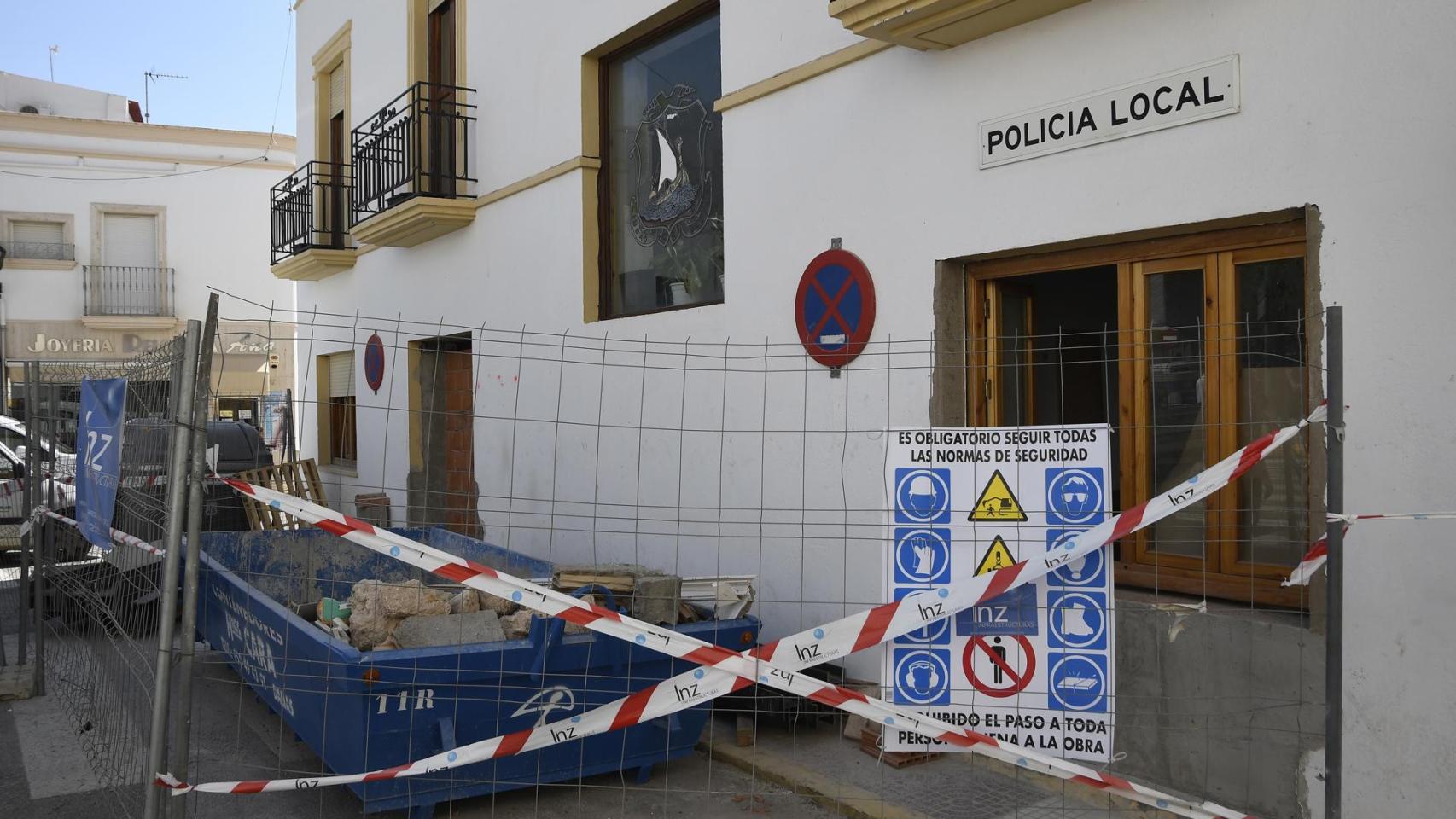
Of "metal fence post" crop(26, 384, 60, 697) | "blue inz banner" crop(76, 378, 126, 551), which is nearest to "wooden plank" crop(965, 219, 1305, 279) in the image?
"blue inz banner" crop(76, 378, 126, 551)

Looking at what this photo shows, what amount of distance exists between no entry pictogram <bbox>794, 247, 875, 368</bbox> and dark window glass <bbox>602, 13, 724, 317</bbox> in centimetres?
117

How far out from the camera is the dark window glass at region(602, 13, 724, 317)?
7.65 metres

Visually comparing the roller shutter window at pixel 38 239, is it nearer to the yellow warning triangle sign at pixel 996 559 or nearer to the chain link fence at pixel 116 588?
the chain link fence at pixel 116 588

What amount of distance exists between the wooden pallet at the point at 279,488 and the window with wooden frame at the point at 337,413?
83.1 inches

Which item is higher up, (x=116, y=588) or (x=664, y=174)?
(x=664, y=174)

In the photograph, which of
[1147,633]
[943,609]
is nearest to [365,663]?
[943,609]

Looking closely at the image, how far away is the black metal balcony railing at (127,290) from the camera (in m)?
24.3

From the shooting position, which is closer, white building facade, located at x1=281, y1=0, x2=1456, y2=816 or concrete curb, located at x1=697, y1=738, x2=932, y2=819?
white building facade, located at x1=281, y1=0, x2=1456, y2=816

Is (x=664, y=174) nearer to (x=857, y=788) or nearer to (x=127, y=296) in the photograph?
(x=857, y=788)

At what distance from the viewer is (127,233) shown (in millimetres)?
24562

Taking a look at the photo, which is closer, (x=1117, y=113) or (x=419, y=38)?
(x=1117, y=113)

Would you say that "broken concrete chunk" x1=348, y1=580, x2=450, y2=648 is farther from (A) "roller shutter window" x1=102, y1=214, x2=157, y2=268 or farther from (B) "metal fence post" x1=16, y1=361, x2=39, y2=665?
(A) "roller shutter window" x1=102, y1=214, x2=157, y2=268

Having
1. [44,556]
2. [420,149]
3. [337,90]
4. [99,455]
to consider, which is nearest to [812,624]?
[99,455]

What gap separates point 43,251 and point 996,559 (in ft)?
84.0
